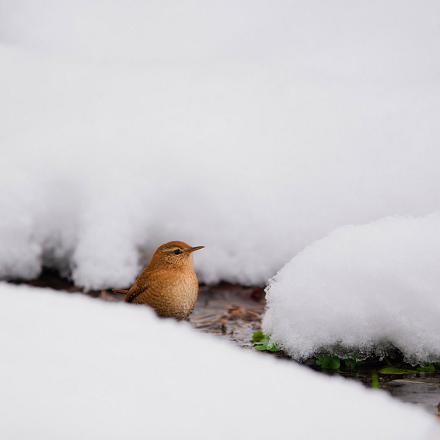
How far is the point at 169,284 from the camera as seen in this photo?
171 inches

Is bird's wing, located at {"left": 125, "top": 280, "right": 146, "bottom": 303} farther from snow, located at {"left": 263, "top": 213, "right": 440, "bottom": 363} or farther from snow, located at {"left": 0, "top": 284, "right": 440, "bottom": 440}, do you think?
snow, located at {"left": 0, "top": 284, "right": 440, "bottom": 440}

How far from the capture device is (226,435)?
6.51 ft

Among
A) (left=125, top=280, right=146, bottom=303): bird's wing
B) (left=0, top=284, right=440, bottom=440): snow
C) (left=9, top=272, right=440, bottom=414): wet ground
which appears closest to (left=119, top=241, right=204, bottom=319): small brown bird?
(left=125, top=280, right=146, bottom=303): bird's wing

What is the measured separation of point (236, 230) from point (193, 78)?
2238 mm

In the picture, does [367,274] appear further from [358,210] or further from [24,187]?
[24,187]

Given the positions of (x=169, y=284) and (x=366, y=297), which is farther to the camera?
(x=169, y=284)

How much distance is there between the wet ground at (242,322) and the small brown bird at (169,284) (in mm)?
264

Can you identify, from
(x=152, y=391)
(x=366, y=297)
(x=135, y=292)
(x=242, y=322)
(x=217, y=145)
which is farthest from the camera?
(x=217, y=145)

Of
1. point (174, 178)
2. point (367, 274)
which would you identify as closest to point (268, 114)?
point (174, 178)

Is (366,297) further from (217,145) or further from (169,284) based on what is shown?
(217,145)

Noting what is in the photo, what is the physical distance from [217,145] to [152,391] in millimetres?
4069

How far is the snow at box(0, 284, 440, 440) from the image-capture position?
78.0 inches

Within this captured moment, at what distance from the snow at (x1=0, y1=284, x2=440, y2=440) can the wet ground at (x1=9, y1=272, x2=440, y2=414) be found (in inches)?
29.0

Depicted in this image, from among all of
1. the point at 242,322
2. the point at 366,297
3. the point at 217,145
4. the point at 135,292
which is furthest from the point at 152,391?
the point at 217,145
